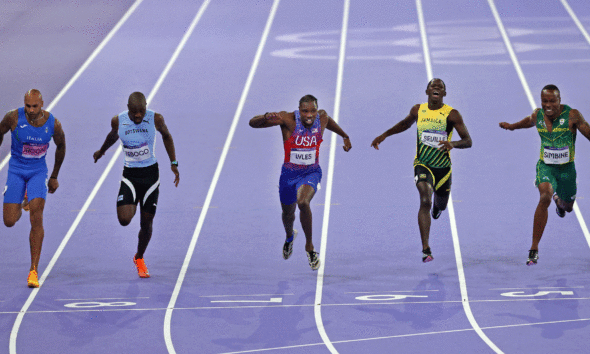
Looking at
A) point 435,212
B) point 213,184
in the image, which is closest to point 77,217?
point 213,184

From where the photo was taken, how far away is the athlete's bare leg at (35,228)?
787 centimetres

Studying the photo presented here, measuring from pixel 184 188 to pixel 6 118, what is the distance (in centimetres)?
323

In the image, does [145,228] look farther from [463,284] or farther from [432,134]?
[463,284]

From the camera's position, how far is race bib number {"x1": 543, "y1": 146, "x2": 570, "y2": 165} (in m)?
8.05

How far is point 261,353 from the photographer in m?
6.50

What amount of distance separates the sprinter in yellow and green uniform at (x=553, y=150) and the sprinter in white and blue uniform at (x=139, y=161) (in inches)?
121

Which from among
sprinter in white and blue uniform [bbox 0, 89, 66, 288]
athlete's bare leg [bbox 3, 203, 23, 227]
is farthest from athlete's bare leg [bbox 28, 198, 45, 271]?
athlete's bare leg [bbox 3, 203, 23, 227]

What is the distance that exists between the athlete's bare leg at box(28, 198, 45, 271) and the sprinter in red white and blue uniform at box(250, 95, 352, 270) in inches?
76.0

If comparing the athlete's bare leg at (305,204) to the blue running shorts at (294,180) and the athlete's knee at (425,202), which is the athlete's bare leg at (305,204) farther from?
the athlete's knee at (425,202)

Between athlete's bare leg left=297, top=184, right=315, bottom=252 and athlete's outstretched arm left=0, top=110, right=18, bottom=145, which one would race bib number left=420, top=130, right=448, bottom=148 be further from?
athlete's outstretched arm left=0, top=110, right=18, bottom=145

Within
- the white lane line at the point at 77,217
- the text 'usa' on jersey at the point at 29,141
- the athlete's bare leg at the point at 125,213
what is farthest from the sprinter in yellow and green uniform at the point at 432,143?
the white lane line at the point at 77,217

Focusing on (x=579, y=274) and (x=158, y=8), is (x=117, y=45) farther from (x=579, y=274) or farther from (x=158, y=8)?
(x=579, y=274)

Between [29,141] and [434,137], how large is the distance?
11.4 ft

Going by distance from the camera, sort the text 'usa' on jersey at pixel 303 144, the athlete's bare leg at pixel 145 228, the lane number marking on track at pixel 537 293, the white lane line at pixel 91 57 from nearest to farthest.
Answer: the lane number marking on track at pixel 537 293
the text 'usa' on jersey at pixel 303 144
the athlete's bare leg at pixel 145 228
the white lane line at pixel 91 57
